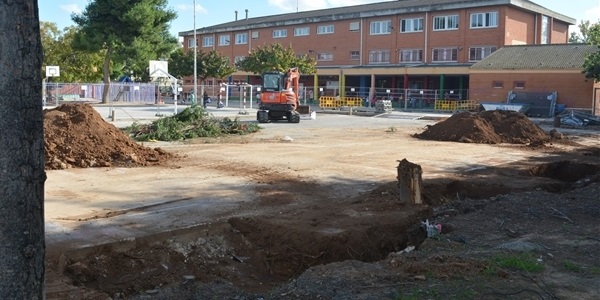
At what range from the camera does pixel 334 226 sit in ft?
31.0

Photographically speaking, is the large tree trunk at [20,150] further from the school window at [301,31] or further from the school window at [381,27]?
the school window at [301,31]

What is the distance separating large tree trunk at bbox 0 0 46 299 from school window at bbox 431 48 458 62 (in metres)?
61.8

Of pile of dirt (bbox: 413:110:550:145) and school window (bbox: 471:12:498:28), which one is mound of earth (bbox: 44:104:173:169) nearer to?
pile of dirt (bbox: 413:110:550:145)

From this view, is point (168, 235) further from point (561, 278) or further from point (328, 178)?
point (328, 178)

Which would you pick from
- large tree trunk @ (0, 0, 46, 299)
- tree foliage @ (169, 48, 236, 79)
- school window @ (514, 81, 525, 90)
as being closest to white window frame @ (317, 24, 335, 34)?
tree foliage @ (169, 48, 236, 79)

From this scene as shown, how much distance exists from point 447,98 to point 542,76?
31.9 feet

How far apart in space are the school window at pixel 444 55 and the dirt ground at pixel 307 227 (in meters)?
44.9

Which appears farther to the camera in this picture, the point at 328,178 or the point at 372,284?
the point at 328,178

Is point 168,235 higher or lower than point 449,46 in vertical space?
lower

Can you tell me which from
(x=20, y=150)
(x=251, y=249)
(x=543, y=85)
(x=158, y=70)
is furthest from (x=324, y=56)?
(x=20, y=150)

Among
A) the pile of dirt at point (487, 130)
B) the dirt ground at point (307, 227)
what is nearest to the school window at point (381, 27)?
the pile of dirt at point (487, 130)

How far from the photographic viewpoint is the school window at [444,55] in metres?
62.1

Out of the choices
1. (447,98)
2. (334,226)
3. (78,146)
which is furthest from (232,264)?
(447,98)

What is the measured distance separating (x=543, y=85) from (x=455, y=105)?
7620 millimetres
